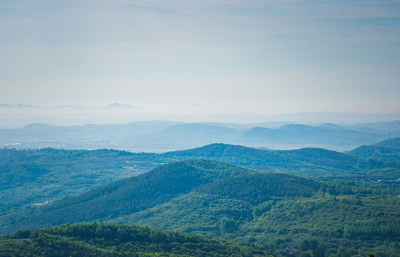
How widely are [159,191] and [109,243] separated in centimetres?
5310

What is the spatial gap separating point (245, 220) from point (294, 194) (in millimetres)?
16597

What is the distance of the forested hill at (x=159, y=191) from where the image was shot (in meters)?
98.6

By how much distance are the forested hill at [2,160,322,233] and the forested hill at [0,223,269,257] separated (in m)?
36.7

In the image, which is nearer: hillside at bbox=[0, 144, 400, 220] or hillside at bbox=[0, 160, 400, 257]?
hillside at bbox=[0, 160, 400, 257]

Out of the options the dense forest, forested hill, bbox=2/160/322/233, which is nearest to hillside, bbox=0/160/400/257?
forested hill, bbox=2/160/322/233

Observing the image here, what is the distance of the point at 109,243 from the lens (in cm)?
5806

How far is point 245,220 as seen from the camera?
8650 centimetres

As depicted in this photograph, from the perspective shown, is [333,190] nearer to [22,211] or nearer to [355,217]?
[355,217]

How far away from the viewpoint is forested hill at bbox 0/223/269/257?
49.4 metres

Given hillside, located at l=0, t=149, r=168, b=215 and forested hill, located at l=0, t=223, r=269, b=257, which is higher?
forested hill, located at l=0, t=223, r=269, b=257

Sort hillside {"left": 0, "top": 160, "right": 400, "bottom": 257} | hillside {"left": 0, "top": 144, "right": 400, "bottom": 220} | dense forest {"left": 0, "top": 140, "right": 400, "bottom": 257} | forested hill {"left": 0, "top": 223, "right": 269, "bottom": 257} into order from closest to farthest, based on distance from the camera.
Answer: forested hill {"left": 0, "top": 223, "right": 269, "bottom": 257}
dense forest {"left": 0, "top": 140, "right": 400, "bottom": 257}
hillside {"left": 0, "top": 160, "right": 400, "bottom": 257}
hillside {"left": 0, "top": 144, "right": 400, "bottom": 220}

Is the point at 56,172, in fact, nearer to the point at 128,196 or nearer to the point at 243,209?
the point at 128,196

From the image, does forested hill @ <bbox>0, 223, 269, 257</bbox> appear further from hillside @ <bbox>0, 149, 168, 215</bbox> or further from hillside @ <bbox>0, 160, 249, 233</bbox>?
hillside @ <bbox>0, 149, 168, 215</bbox>

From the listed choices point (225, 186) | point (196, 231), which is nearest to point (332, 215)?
point (196, 231)
